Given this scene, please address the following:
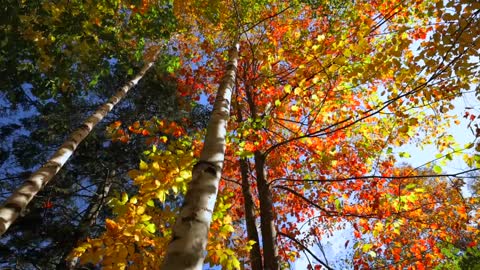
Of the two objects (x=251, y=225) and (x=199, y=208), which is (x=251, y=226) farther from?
(x=199, y=208)

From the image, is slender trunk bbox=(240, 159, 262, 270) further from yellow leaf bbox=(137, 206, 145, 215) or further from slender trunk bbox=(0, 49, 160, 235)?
slender trunk bbox=(0, 49, 160, 235)

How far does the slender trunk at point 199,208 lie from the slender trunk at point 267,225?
298 centimetres

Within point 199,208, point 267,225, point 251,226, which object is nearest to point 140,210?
point 199,208

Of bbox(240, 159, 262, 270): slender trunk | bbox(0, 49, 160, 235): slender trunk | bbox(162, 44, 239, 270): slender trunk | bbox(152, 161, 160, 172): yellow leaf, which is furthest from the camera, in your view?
bbox(240, 159, 262, 270): slender trunk

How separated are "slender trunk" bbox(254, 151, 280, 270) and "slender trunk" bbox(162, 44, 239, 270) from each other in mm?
2981

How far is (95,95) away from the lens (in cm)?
1087

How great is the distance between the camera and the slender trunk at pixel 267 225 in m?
4.77

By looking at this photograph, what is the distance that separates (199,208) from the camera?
179cm

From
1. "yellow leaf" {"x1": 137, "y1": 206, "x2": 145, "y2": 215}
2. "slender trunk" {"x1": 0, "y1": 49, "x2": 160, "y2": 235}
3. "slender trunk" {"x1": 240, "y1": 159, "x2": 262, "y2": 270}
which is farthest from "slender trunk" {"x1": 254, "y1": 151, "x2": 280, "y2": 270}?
"slender trunk" {"x1": 0, "y1": 49, "x2": 160, "y2": 235}

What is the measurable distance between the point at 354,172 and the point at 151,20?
6075 mm

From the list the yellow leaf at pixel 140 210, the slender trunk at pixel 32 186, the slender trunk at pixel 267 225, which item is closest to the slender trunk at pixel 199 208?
the yellow leaf at pixel 140 210

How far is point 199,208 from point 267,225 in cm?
362

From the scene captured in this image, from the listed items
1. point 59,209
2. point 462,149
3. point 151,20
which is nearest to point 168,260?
point 462,149

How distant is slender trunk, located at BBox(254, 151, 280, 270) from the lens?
4.77 m
